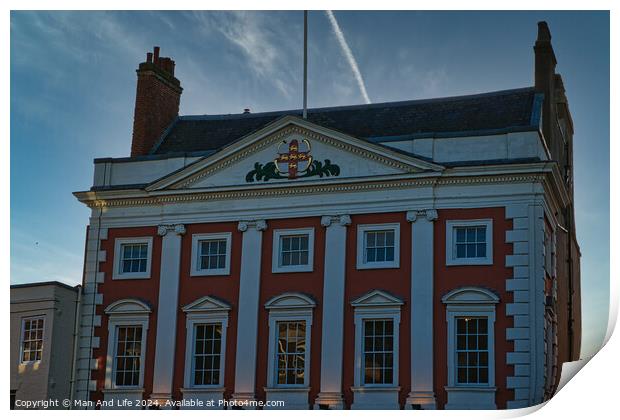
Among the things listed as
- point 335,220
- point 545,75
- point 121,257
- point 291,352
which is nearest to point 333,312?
point 291,352

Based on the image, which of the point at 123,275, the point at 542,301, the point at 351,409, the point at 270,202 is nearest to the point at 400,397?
the point at 351,409

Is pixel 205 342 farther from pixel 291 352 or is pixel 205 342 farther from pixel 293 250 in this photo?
pixel 293 250

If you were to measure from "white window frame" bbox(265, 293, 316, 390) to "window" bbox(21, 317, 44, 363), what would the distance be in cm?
613

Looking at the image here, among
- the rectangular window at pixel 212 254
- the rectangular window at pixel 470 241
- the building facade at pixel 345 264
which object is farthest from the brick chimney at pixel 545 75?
the rectangular window at pixel 212 254

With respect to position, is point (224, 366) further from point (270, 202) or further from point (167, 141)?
point (167, 141)

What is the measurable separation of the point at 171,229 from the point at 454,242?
7851 mm

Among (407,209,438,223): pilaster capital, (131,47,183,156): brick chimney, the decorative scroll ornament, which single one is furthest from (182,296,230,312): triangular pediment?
(131,47,183,156): brick chimney

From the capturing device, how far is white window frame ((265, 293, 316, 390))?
25.8 m

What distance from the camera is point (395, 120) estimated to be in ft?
94.4

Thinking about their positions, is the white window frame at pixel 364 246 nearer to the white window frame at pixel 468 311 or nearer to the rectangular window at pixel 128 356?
the white window frame at pixel 468 311

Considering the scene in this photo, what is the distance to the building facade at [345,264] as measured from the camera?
81.1 feet

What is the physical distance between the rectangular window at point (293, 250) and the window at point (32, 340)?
6709 mm

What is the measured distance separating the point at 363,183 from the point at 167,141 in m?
7.57

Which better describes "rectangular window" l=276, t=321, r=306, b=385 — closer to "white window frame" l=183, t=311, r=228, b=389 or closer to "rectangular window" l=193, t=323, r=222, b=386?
"white window frame" l=183, t=311, r=228, b=389
